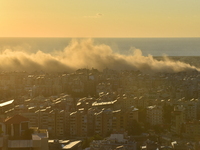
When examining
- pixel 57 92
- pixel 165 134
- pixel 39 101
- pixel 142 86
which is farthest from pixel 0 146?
pixel 142 86

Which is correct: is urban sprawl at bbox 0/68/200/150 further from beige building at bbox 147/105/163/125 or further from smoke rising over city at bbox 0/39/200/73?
smoke rising over city at bbox 0/39/200/73

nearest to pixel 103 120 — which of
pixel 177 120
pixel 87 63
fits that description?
pixel 177 120

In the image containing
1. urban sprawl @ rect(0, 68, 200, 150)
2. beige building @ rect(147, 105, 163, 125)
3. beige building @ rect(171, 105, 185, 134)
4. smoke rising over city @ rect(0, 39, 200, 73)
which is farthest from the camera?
smoke rising over city @ rect(0, 39, 200, 73)

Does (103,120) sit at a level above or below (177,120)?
above

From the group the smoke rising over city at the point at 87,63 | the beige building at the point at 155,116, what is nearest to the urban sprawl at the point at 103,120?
the beige building at the point at 155,116

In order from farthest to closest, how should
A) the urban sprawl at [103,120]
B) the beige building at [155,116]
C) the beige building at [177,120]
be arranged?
the beige building at [155,116]
the beige building at [177,120]
the urban sprawl at [103,120]

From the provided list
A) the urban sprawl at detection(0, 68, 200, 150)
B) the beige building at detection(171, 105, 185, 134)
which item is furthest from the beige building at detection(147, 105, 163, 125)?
the beige building at detection(171, 105, 185, 134)

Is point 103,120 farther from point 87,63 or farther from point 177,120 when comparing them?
point 87,63

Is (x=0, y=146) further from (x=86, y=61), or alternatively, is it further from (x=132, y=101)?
(x=86, y=61)

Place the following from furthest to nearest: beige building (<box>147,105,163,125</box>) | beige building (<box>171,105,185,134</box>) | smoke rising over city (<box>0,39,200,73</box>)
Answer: smoke rising over city (<box>0,39,200,73</box>)
beige building (<box>147,105,163,125</box>)
beige building (<box>171,105,185,134</box>)

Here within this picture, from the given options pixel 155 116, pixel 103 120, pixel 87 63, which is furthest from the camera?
pixel 87 63

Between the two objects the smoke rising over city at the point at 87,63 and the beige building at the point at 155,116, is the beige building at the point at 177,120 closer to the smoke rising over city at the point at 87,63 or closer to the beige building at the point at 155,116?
the beige building at the point at 155,116
